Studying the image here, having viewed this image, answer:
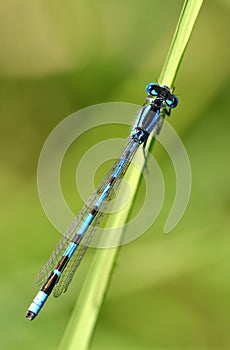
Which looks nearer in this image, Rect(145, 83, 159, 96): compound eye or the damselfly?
the damselfly

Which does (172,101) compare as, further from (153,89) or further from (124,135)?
(124,135)

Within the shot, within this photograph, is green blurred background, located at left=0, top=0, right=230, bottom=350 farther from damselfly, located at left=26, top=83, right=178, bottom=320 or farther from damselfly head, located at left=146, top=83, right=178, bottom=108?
damselfly head, located at left=146, top=83, right=178, bottom=108

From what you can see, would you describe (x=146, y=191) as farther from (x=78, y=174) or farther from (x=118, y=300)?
(x=118, y=300)

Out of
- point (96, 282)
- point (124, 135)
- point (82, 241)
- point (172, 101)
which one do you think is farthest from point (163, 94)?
point (96, 282)

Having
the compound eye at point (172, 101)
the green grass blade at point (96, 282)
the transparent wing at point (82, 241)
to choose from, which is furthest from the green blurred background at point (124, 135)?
the green grass blade at point (96, 282)

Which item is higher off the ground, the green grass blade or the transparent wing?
the transparent wing

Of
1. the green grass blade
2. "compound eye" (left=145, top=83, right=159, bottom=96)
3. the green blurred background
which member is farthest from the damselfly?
the green grass blade

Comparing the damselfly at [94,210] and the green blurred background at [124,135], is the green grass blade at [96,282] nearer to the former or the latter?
the damselfly at [94,210]
